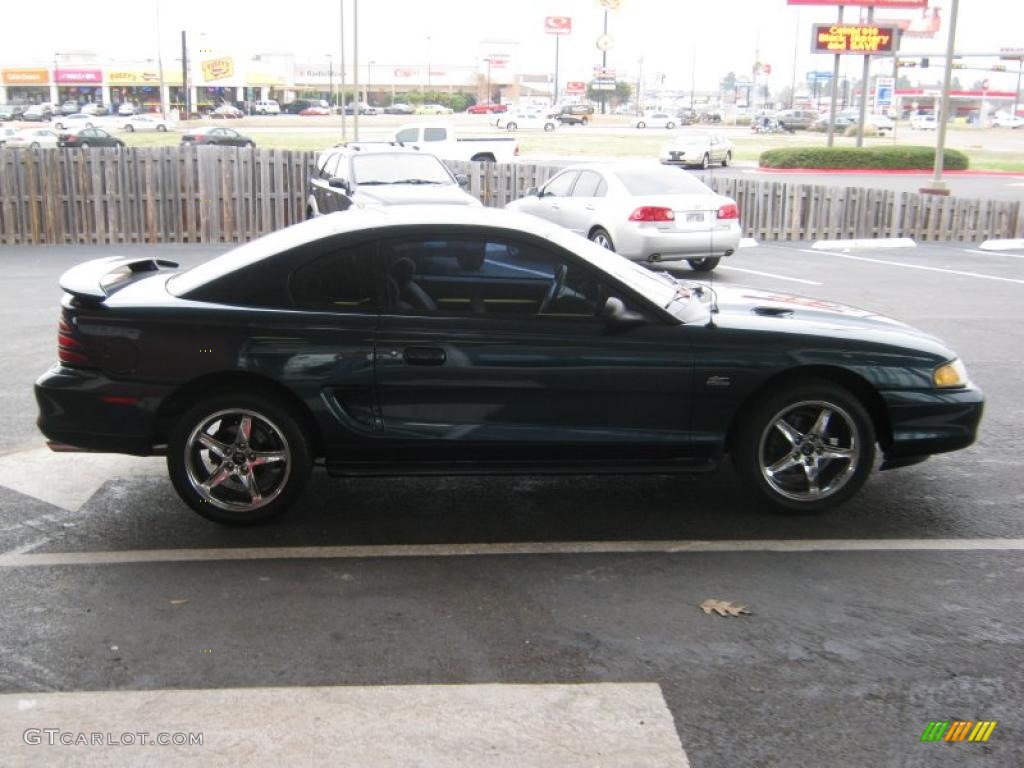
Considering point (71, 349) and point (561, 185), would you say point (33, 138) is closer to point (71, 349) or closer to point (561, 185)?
point (561, 185)

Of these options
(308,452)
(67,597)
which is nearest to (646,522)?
(308,452)

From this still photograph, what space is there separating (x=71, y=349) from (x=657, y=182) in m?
11.0

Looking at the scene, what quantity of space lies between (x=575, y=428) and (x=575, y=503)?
2.10 ft

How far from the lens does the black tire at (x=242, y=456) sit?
17.4ft

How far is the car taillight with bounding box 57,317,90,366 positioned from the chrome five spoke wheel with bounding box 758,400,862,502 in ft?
11.2

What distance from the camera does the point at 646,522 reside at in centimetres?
562

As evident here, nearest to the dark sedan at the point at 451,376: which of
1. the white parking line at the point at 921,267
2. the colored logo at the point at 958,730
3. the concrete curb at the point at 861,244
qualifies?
the colored logo at the point at 958,730

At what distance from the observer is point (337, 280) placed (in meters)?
5.45

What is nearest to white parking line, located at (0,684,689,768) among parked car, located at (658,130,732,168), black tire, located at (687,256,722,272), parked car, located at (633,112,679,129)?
black tire, located at (687,256,722,272)

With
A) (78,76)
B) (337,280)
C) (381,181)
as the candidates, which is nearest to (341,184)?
(381,181)

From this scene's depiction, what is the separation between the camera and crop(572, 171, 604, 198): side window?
15.6 metres

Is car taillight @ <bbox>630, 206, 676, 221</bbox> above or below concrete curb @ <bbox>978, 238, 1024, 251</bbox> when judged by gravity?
above

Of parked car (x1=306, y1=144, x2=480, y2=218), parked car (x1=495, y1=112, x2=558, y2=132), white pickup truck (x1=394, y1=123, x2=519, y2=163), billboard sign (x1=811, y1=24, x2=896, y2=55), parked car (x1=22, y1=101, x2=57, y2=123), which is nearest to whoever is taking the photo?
parked car (x1=306, y1=144, x2=480, y2=218)

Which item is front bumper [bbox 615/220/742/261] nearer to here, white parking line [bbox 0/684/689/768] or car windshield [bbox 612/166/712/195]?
car windshield [bbox 612/166/712/195]
